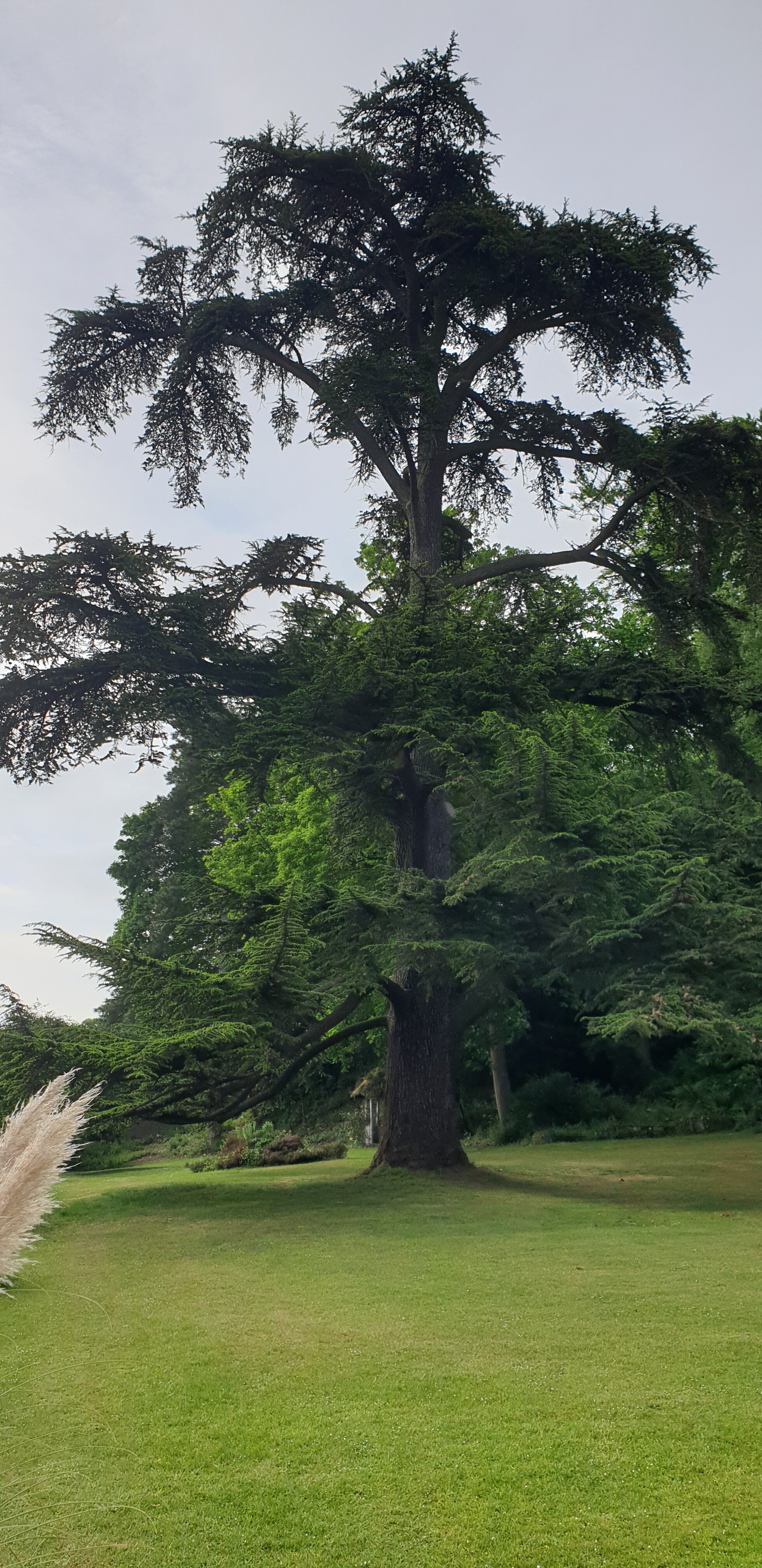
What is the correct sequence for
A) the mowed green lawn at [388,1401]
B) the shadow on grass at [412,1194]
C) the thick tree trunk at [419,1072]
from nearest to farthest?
the mowed green lawn at [388,1401], the shadow on grass at [412,1194], the thick tree trunk at [419,1072]

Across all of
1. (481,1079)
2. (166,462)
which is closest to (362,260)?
(166,462)

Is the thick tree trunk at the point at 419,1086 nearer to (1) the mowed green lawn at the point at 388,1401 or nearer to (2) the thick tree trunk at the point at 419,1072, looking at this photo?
(2) the thick tree trunk at the point at 419,1072

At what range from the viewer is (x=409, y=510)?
19.9 meters

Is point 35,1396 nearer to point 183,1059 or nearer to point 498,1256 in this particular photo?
point 498,1256

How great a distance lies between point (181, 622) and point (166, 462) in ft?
21.9

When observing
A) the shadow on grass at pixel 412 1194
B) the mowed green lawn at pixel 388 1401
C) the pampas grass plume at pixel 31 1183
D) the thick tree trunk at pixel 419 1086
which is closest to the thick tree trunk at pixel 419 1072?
the thick tree trunk at pixel 419 1086

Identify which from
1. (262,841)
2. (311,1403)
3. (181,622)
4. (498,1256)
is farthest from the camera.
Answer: (262,841)

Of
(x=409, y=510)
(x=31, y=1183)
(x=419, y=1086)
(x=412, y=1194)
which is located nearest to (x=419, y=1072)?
(x=419, y=1086)

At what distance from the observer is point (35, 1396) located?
20.2ft

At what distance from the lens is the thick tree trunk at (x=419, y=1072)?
16906 millimetres

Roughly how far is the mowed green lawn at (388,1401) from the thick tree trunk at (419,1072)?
4.96 m

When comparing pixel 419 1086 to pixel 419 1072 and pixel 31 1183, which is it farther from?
pixel 31 1183

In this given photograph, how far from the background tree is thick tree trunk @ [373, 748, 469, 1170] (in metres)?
0.05

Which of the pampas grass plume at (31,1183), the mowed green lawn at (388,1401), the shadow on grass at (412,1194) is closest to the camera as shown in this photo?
the pampas grass plume at (31,1183)
